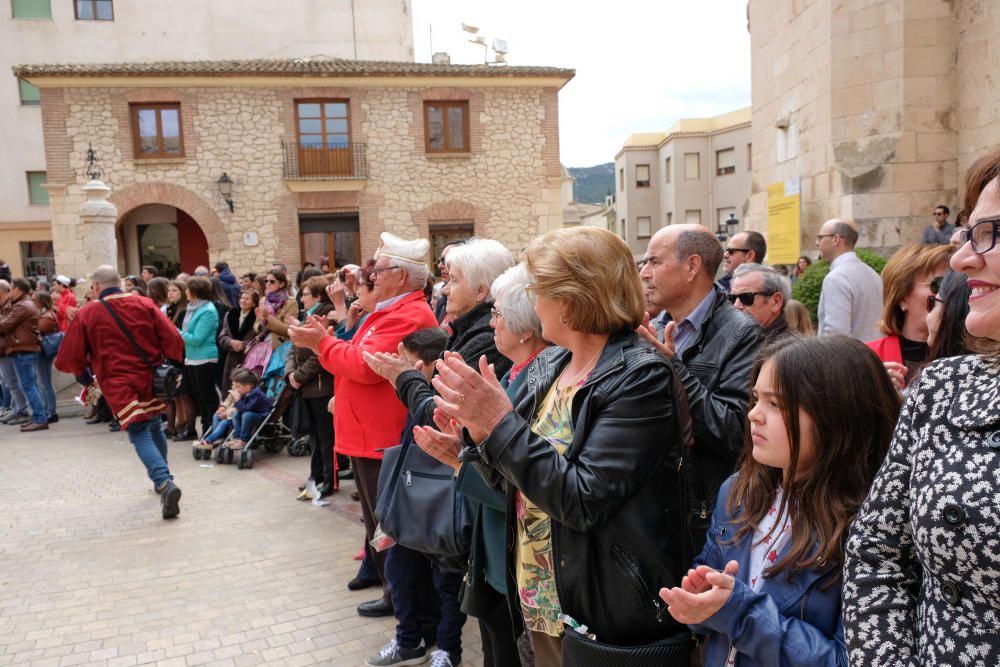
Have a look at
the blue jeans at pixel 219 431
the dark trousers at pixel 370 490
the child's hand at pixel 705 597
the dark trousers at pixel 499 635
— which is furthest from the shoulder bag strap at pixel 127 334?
the child's hand at pixel 705 597

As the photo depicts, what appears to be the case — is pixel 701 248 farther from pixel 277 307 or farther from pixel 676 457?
pixel 277 307

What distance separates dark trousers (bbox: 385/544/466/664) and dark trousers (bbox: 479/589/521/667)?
0.44 meters

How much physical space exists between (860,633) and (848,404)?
0.59 metres

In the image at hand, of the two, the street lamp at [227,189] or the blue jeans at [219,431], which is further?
the street lamp at [227,189]

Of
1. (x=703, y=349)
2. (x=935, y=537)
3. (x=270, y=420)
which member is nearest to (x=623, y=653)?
(x=935, y=537)

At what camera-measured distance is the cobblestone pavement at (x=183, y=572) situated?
3.74m

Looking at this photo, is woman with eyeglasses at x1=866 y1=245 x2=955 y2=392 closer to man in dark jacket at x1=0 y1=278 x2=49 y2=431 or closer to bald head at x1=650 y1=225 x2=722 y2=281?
bald head at x1=650 y1=225 x2=722 y2=281

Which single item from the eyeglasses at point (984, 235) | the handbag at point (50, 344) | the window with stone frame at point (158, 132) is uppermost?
the window with stone frame at point (158, 132)

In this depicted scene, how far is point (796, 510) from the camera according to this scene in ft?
5.74

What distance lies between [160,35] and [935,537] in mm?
29579

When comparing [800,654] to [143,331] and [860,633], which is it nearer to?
[860,633]

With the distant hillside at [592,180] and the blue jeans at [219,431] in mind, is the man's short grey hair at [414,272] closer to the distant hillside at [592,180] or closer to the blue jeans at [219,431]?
the blue jeans at [219,431]

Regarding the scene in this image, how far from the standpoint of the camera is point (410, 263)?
395 cm

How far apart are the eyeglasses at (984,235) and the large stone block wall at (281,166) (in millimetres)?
20598
